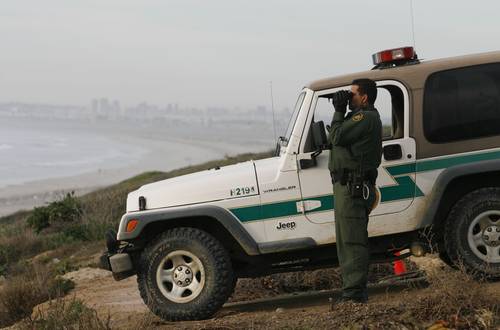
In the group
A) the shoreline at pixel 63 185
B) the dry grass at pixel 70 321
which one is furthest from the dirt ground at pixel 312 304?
the shoreline at pixel 63 185

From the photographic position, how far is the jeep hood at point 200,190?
714 centimetres

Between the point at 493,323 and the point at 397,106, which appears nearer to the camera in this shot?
the point at 493,323

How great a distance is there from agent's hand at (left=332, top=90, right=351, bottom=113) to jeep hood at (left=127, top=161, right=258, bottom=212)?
3.43 feet

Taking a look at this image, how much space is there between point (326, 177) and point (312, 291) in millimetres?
2261

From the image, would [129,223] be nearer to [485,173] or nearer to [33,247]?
[485,173]

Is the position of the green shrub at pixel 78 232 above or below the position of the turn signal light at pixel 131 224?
below

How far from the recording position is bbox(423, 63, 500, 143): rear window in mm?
→ 7156

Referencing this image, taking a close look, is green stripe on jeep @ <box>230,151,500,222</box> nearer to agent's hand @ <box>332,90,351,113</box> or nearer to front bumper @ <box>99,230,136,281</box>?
agent's hand @ <box>332,90,351,113</box>

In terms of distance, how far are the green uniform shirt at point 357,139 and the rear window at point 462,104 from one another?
76 cm

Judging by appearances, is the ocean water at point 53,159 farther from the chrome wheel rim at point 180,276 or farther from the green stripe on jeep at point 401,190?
the green stripe on jeep at point 401,190

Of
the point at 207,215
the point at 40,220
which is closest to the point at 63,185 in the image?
the point at 40,220

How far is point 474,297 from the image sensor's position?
5941 mm

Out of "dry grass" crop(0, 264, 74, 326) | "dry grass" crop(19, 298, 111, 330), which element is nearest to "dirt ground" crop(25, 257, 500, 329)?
"dry grass" crop(19, 298, 111, 330)

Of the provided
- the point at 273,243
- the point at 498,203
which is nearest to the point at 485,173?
the point at 498,203
